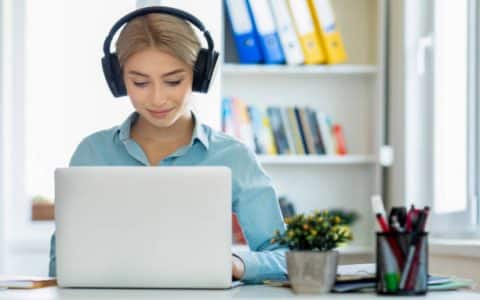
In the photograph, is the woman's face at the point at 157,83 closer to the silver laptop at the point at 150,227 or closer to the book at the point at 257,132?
the silver laptop at the point at 150,227

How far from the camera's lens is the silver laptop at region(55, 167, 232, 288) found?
1.56 meters

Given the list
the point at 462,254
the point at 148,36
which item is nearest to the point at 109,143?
the point at 148,36

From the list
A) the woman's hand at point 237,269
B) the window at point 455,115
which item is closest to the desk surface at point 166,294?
the woman's hand at point 237,269

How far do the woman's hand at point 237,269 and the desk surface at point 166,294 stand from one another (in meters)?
0.14

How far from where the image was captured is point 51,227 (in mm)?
3949

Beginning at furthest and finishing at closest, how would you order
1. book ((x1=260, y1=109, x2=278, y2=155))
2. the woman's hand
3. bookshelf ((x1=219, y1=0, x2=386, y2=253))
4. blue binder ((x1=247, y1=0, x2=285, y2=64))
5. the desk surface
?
bookshelf ((x1=219, y1=0, x2=386, y2=253))
book ((x1=260, y1=109, x2=278, y2=155))
blue binder ((x1=247, y1=0, x2=285, y2=64))
the woman's hand
the desk surface

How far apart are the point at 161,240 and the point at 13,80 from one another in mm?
2539

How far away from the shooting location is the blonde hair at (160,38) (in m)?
2.04

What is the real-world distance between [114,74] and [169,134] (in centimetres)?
19

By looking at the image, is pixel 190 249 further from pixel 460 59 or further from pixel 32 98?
pixel 32 98

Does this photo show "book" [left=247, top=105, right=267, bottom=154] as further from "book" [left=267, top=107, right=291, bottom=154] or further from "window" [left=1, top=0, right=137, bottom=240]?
"window" [left=1, top=0, right=137, bottom=240]

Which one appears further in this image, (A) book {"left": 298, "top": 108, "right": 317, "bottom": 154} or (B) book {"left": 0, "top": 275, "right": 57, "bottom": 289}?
(A) book {"left": 298, "top": 108, "right": 317, "bottom": 154}

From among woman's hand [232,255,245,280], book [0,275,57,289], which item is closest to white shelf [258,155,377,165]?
woman's hand [232,255,245,280]

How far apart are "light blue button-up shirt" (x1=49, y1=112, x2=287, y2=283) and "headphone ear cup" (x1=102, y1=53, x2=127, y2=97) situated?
8 centimetres
